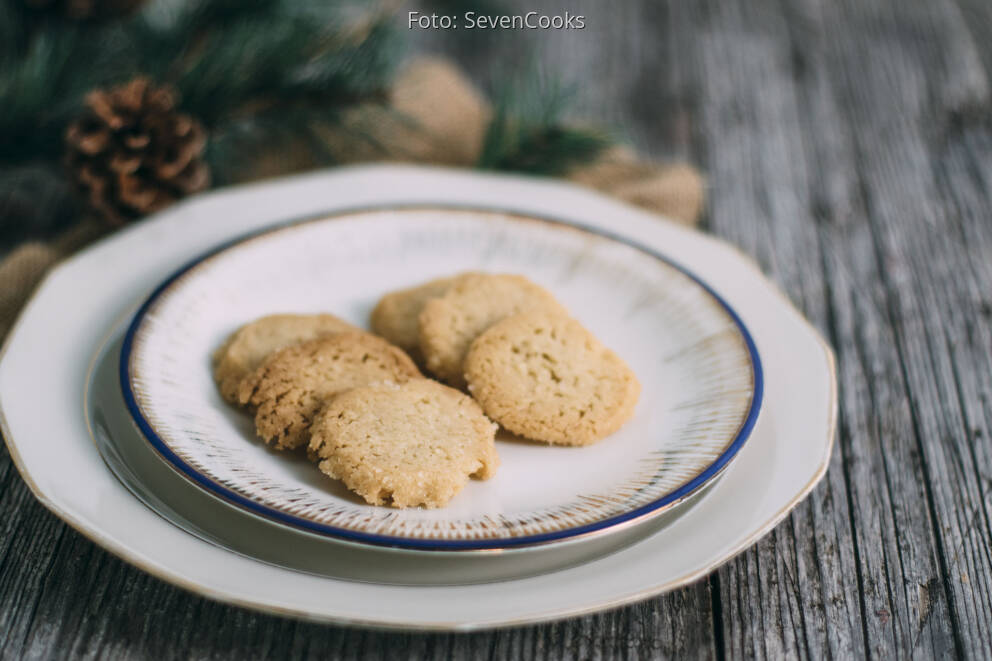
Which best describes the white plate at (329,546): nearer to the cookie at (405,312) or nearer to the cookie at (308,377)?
the cookie at (308,377)

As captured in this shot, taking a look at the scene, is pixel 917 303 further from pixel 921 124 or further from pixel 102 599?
pixel 102 599

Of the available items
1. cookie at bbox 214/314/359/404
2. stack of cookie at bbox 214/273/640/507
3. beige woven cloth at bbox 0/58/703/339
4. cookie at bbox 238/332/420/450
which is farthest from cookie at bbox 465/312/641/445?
beige woven cloth at bbox 0/58/703/339

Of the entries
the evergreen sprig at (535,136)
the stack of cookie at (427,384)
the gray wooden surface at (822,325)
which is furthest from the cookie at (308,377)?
the evergreen sprig at (535,136)

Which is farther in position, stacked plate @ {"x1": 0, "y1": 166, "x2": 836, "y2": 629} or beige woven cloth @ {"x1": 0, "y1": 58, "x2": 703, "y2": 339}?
beige woven cloth @ {"x1": 0, "y1": 58, "x2": 703, "y2": 339}

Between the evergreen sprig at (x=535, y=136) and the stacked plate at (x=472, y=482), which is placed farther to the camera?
the evergreen sprig at (x=535, y=136)

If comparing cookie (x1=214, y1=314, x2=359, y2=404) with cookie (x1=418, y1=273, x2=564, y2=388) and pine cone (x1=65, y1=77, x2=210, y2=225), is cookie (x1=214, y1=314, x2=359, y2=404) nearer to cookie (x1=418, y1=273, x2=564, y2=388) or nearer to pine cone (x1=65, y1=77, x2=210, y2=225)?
cookie (x1=418, y1=273, x2=564, y2=388)

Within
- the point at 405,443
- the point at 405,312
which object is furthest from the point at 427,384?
the point at 405,312
